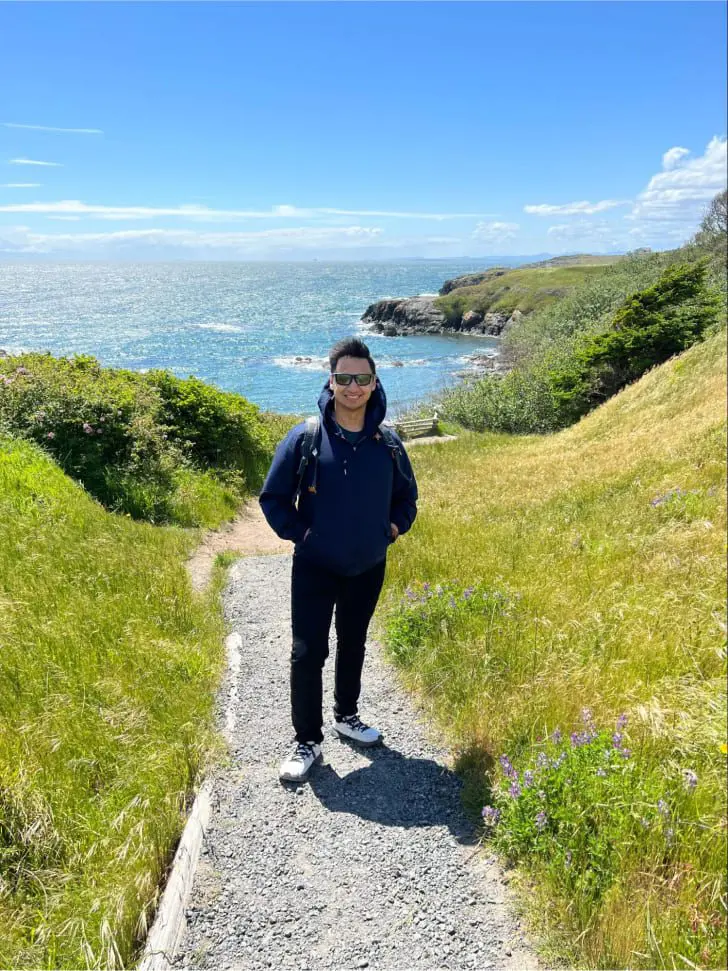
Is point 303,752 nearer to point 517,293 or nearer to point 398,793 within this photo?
point 398,793

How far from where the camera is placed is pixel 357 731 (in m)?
4.15

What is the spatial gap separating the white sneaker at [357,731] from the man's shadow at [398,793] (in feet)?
0.33

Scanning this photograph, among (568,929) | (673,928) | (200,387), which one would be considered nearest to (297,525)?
(568,929)

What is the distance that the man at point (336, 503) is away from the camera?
11.1 ft

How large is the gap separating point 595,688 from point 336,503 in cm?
229

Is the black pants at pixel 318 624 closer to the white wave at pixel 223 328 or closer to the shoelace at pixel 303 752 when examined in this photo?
the shoelace at pixel 303 752

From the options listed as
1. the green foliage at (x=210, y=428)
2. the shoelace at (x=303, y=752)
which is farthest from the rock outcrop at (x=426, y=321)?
the shoelace at (x=303, y=752)

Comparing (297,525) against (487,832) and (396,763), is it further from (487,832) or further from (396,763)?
(487,832)

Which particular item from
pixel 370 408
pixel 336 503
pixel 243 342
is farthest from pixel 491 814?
pixel 243 342

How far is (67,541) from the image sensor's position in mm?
6559

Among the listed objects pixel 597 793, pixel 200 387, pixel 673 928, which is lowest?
pixel 673 928

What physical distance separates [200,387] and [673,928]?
14.3 meters

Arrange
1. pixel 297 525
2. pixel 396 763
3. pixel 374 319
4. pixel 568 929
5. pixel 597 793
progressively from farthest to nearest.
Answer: pixel 374 319 < pixel 396 763 < pixel 297 525 < pixel 597 793 < pixel 568 929

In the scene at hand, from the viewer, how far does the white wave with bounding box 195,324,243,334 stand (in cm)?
9888
